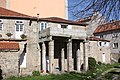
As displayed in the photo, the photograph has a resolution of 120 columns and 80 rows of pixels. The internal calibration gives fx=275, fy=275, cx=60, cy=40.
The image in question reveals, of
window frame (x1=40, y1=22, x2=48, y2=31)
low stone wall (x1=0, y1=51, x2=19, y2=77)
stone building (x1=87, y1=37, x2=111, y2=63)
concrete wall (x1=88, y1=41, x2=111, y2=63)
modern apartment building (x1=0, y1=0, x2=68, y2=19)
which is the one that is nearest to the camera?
low stone wall (x1=0, y1=51, x2=19, y2=77)

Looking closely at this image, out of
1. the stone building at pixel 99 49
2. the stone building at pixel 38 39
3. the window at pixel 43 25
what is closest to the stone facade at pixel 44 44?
the stone building at pixel 38 39

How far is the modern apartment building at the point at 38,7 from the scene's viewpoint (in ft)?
138

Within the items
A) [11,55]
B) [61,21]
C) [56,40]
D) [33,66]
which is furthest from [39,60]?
[11,55]

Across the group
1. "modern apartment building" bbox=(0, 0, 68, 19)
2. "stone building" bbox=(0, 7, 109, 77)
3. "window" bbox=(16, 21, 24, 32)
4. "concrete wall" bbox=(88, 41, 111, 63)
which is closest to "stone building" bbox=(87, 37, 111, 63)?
"concrete wall" bbox=(88, 41, 111, 63)

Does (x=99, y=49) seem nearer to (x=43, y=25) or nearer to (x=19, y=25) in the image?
(x=43, y=25)

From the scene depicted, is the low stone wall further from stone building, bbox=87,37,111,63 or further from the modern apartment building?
stone building, bbox=87,37,111,63

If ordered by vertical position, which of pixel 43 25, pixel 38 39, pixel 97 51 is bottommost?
pixel 97 51

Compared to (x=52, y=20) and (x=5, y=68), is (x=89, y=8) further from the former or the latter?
(x=52, y=20)

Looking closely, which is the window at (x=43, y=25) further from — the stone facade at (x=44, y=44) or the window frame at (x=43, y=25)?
the stone facade at (x=44, y=44)

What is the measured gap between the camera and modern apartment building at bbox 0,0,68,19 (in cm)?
4197

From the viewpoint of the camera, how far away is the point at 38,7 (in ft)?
144

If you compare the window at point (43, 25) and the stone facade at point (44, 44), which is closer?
the stone facade at point (44, 44)

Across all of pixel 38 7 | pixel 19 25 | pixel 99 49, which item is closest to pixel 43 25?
pixel 19 25

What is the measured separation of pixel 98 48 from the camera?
4675 centimetres
